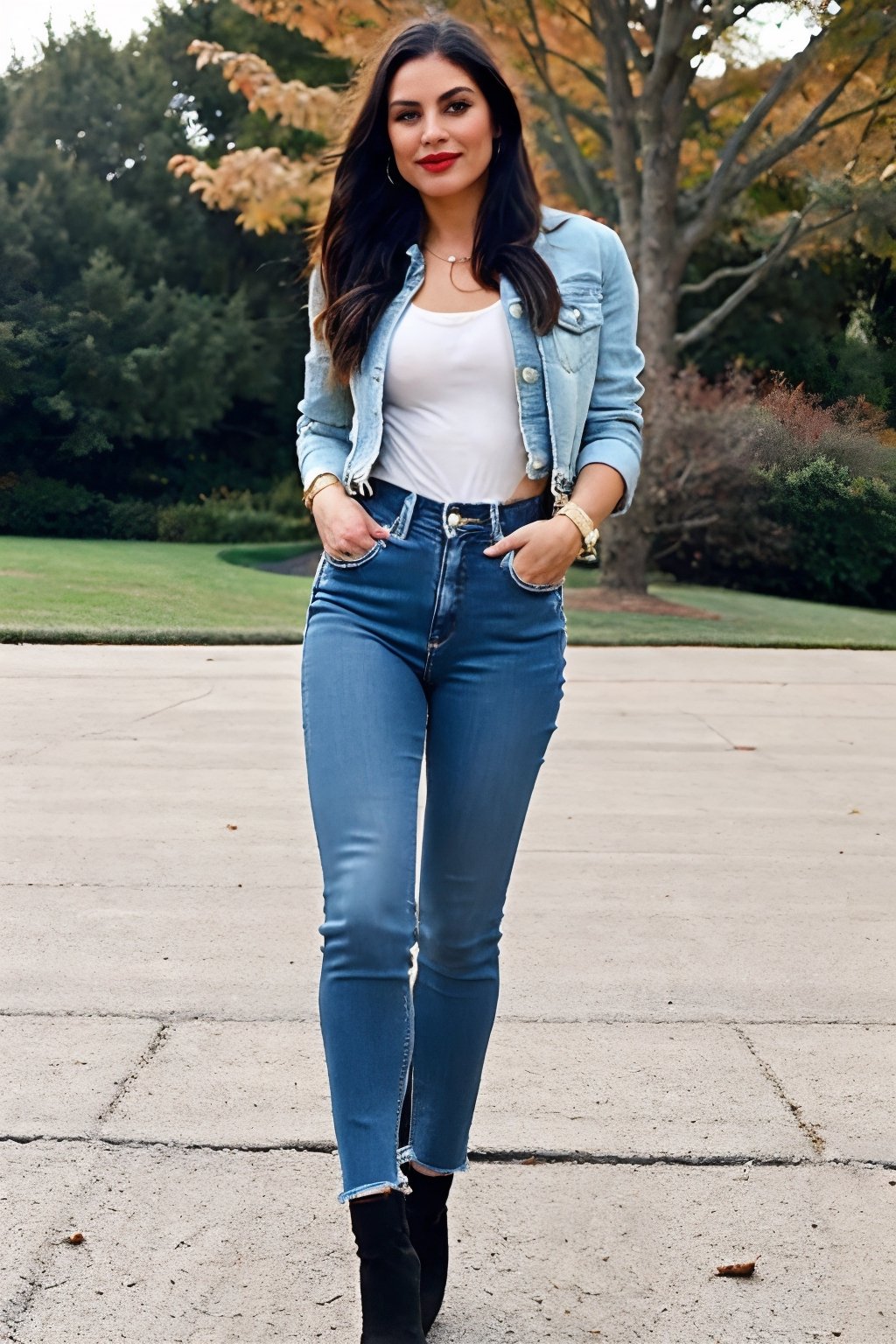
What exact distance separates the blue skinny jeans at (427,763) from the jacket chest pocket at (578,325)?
0.22 meters

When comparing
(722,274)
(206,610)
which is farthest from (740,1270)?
(722,274)

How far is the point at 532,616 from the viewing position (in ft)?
7.41

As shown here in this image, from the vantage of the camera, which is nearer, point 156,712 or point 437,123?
point 437,123

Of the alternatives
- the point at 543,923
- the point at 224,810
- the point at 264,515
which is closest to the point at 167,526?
the point at 264,515

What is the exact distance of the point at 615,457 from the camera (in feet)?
7.83

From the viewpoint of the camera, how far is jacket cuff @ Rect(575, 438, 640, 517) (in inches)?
93.8

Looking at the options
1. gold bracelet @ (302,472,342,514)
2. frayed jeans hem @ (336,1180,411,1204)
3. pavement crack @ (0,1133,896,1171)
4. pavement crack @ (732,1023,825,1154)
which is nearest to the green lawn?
pavement crack @ (732,1023,825,1154)

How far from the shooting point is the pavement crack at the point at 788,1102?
2854 mm

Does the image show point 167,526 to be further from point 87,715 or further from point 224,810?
point 224,810

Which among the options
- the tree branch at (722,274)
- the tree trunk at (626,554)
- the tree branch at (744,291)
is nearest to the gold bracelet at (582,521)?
the tree branch at (744,291)

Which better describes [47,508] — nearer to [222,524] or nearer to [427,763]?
[222,524]

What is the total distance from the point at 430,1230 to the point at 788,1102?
1045 millimetres

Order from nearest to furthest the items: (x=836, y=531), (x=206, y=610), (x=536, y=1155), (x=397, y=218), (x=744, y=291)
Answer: (x=397, y=218) → (x=536, y=1155) → (x=836, y=531) → (x=744, y=291) → (x=206, y=610)

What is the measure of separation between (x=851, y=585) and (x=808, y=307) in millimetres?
2025
